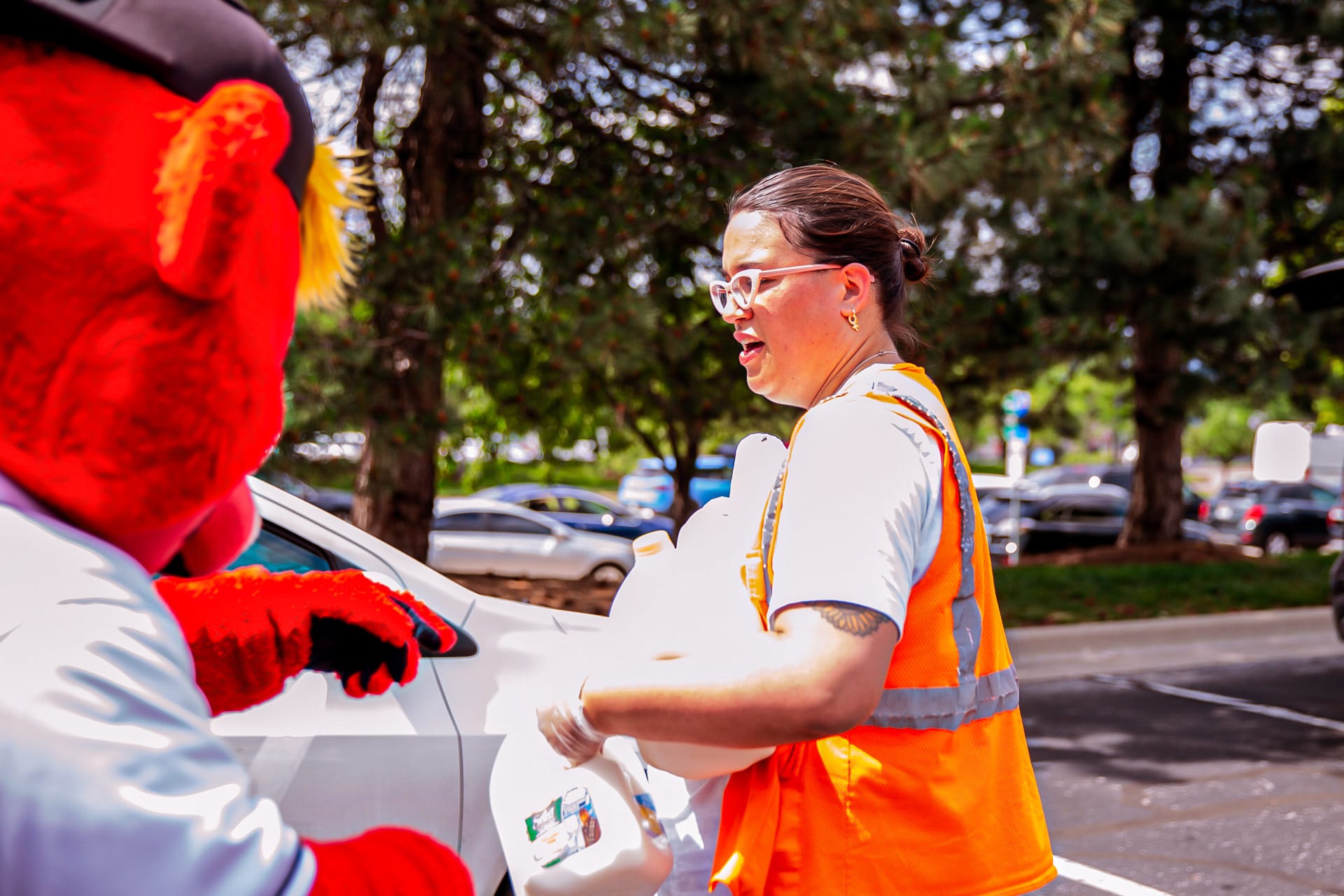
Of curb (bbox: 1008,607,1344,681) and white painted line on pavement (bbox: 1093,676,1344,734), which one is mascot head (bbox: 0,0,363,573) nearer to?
white painted line on pavement (bbox: 1093,676,1344,734)

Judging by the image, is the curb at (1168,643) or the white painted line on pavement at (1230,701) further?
the curb at (1168,643)

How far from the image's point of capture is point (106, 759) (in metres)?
0.81

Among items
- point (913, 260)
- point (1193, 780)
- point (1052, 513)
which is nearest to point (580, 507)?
point (1052, 513)

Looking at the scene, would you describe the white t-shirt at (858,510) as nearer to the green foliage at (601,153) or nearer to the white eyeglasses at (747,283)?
the white eyeglasses at (747,283)

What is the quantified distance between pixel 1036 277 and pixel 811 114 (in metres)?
4.23

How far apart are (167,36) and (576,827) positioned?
0.93 m

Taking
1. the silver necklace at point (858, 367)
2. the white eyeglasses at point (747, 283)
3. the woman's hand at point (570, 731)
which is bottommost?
the woman's hand at point (570, 731)

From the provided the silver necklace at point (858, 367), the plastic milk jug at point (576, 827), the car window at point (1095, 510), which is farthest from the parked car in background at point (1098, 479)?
the plastic milk jug at point (576, 827)

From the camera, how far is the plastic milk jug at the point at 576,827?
1331mm

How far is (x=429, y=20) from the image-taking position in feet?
18.9

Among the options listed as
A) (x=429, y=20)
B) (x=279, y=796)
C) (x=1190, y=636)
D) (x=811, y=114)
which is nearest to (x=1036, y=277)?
(x=1190, y=636)

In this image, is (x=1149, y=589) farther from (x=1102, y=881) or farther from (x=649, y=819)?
(x=649, y=819)

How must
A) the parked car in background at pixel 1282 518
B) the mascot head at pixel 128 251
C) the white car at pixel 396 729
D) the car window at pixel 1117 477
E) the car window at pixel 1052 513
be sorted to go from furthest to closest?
the car window at pixel 1117 477 → the parked car in background at pixel 1282 518 → the car window at pixel 1052 513 → the white car at pixel 396 729 → the mascot head at pixel 128 251

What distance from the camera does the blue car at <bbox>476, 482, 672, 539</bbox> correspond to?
778 inches
